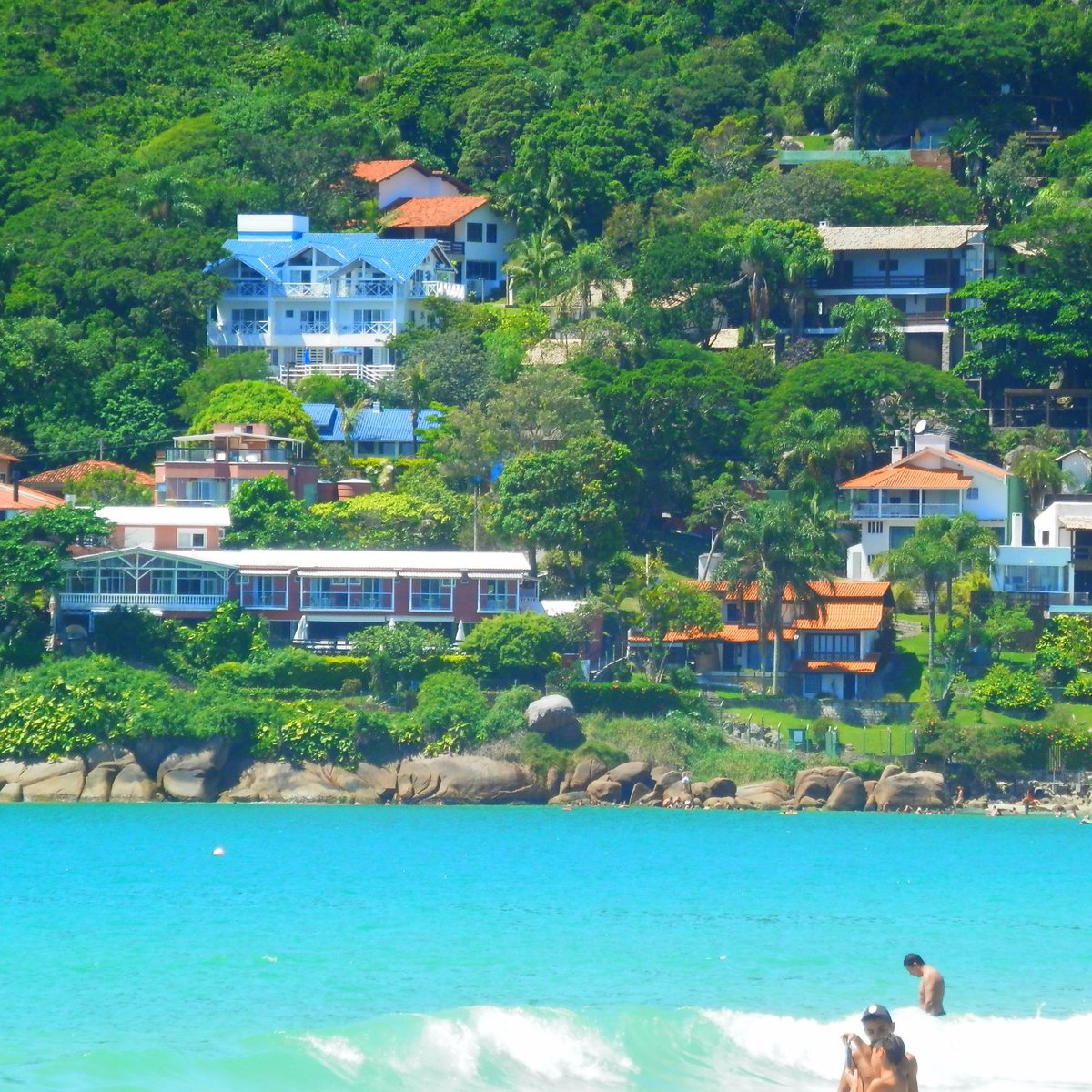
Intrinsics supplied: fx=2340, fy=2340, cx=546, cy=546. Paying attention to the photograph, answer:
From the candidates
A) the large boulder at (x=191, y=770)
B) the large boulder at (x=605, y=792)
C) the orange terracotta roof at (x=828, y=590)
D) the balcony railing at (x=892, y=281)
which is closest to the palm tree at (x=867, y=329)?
the balcony railing at (x=892, y=281)

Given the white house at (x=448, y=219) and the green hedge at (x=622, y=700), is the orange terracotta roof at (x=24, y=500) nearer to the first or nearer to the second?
the green hedge at (x=622, y=700)

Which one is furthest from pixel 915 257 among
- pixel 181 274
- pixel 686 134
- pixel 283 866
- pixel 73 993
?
pixel 73 993

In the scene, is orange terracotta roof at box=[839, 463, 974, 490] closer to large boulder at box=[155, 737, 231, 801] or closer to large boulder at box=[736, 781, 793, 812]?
large boulder at box=[736, 781, 793, 812]

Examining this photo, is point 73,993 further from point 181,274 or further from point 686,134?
point 686,134

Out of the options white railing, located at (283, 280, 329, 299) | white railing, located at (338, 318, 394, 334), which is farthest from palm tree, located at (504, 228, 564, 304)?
white railing, located at (283, 280, 329, 299)

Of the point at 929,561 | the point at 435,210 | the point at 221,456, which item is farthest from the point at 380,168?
the point at 929,561

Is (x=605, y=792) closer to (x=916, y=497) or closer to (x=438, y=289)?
(x=916, y=497)
